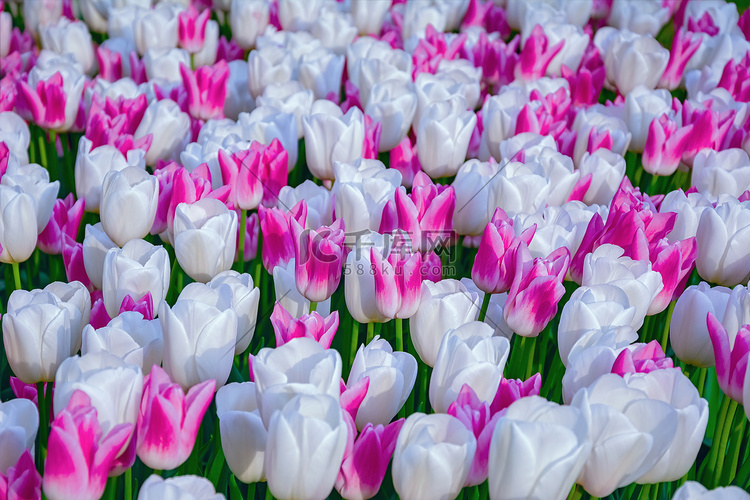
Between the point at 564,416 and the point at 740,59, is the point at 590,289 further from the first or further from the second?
the point at 740,59

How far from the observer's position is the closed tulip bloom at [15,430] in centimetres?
102

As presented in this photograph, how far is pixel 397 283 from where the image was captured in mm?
1281

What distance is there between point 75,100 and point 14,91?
26 centimetres

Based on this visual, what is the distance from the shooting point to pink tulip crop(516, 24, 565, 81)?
2539 mm

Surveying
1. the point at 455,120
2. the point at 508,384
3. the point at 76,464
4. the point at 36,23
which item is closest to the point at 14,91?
the point at 36,23

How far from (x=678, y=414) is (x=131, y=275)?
2.82 feet

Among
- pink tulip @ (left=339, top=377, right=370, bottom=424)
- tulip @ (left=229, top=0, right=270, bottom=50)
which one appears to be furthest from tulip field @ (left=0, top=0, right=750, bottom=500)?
tulip @ (left=229, top=0, right=270, bottom=50)

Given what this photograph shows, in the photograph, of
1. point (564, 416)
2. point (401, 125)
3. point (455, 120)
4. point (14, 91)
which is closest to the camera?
point (564, 416)

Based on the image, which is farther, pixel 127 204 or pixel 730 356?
pixel 127 204

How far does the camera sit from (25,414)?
106 centimetres

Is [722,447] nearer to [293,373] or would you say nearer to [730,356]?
[730,356]

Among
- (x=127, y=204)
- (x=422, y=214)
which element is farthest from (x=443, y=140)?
(x=127, y=204)

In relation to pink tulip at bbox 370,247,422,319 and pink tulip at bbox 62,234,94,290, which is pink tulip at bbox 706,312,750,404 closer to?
pink tulip at bbox 370,247,422,319

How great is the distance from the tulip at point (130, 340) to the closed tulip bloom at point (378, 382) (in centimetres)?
30
